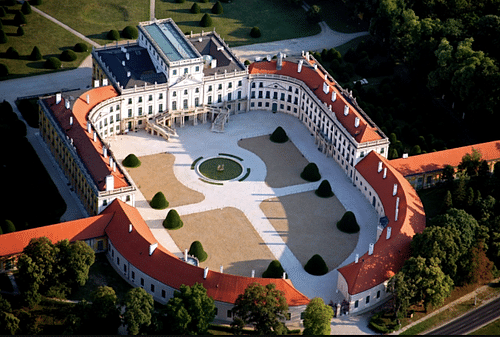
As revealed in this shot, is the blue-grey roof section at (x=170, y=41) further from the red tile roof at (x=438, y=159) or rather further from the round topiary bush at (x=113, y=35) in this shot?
the red tile roof at (x=438, y=159)

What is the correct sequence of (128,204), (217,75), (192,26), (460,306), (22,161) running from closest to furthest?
(460,306)
(128,204)
(22,161)
(217,75)
(192,26)

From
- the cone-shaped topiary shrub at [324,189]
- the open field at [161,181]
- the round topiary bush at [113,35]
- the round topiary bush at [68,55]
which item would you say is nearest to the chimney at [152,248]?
the open field at [161,181]

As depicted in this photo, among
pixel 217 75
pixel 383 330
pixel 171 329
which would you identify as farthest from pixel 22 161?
pixel 383 330

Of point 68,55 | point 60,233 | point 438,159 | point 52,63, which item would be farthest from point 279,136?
point 52,63

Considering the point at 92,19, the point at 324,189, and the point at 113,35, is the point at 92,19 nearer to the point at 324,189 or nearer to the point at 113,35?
the point at 113,35

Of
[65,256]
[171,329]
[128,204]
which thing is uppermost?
[128,204]

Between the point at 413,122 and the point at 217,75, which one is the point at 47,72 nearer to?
the point at 217,75
